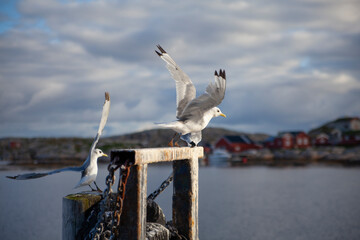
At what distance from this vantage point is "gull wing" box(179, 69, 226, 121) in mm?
6453

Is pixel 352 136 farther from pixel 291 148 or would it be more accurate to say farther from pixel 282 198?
pixel 282 198

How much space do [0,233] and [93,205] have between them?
18.2 meters

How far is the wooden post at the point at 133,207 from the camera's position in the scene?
4441 millimetres

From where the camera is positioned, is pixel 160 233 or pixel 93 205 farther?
pixel 160 233

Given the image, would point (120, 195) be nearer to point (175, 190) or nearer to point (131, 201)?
point (131, 201)

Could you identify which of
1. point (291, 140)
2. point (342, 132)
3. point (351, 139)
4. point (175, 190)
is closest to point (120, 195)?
point (175, 190)

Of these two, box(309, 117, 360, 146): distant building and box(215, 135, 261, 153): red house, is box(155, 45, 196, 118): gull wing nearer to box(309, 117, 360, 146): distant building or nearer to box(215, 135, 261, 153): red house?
box(215, 135, 261, 153): red house

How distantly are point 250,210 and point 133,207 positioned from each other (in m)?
24.8

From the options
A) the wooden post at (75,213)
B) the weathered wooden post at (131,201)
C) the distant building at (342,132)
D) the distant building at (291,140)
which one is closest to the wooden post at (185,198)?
the weathered wooden post at (131,201)

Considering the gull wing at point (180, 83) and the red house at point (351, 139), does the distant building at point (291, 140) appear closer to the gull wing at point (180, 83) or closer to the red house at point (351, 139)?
the red house at point (351, 139)

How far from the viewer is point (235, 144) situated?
85438mm

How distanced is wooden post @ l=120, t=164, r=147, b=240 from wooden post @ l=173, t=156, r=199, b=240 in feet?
6.74

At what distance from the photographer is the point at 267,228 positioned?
22.1 m

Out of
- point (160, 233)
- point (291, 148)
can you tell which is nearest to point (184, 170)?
point (160, 233)
